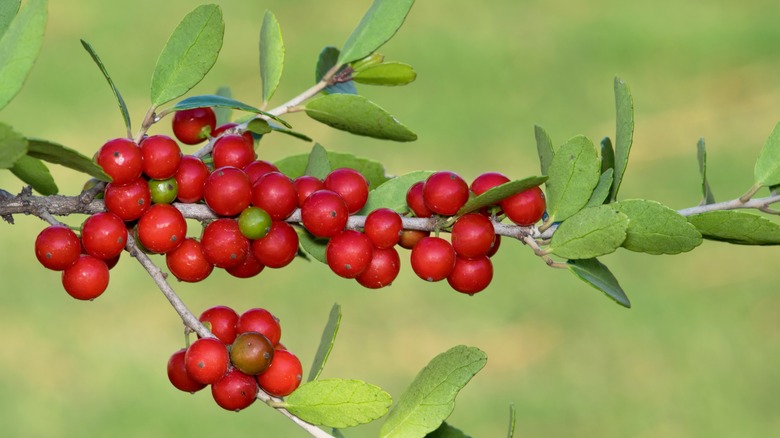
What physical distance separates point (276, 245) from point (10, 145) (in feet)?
1.04

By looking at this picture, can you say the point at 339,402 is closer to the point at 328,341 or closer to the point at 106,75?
the point at 328,341

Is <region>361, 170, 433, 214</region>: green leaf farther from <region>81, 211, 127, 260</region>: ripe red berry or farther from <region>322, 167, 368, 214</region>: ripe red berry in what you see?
<region>81, 211, 127, 260</region>: ripe red berry

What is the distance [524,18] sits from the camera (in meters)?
6.85

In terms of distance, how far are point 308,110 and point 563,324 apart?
370cm

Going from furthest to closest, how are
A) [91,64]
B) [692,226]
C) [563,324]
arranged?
1. [91,64]
2. [563,324]
3. [692,226]

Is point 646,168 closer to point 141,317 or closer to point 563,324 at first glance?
point 563,324

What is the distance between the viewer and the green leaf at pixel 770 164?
1.07m

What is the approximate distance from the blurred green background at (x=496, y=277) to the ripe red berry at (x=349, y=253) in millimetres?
3182

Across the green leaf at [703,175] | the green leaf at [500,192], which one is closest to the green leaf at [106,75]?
the green leaf at [500,192]

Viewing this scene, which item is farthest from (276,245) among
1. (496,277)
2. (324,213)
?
(496,277)

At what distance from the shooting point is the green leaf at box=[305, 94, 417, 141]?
3.37 ft

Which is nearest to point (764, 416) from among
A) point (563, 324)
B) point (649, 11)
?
point (563, 324)

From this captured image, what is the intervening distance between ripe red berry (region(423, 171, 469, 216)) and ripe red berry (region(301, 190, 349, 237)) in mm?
88

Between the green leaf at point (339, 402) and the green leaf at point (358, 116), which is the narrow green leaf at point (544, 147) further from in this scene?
the green leaf at point (339, 402)
